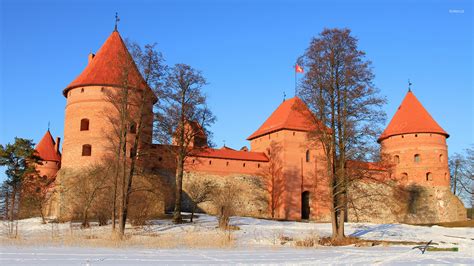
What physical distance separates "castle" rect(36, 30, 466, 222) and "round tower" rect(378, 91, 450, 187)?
7 cm

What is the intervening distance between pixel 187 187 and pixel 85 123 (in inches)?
266

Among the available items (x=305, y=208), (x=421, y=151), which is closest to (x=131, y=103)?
(x=305, y=208)

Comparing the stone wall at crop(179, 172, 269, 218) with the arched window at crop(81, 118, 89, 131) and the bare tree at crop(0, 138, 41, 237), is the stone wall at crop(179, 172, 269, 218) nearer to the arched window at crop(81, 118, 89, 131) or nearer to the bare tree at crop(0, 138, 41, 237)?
the arched window at crop(81, 118, 89, 131)

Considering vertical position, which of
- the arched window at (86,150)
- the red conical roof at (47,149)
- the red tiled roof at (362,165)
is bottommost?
the red tiled roof at (362,165)

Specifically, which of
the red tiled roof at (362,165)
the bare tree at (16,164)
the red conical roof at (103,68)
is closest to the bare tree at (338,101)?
the red tiled roof at (362,165)

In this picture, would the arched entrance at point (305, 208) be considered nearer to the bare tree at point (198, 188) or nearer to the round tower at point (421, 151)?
the bare tree at point (198, 188)

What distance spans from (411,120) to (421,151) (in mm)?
2413

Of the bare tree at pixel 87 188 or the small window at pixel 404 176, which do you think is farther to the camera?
the small window at pixel 404 176

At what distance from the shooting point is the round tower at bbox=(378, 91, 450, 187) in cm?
3481

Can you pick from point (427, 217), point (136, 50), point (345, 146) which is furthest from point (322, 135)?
point (427, 217)

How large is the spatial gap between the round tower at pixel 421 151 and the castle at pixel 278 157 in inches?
2.6

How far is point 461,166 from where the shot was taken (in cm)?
4438

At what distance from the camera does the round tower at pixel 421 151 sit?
3481cm

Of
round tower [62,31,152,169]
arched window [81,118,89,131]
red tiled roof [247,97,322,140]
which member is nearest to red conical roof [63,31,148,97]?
round tower [62,31,152,169]
